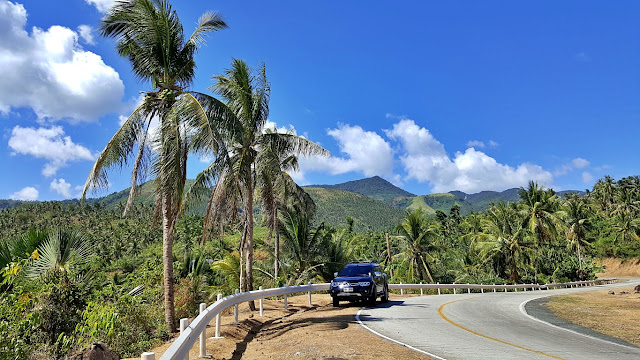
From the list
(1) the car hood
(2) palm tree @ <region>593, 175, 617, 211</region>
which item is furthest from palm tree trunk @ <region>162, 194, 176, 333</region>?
(2) palm tree @ <region>593, 175, 617, 211</region>

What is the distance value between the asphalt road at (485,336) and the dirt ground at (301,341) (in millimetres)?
688

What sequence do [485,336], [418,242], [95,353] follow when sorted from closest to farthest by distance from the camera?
[95,353] → [485,336] → [418,242]

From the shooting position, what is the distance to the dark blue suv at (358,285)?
1641 centimetres

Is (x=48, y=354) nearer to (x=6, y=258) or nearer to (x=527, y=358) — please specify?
(x=6, y=258)

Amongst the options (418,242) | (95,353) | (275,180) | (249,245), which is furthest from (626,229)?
(95,353)

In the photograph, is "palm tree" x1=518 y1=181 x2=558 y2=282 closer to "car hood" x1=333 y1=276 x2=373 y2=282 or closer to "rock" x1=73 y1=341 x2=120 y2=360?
"car hood" x1=333 y1=276 x2=373 y2=282

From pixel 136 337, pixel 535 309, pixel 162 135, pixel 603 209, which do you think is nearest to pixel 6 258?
pixel 136 337

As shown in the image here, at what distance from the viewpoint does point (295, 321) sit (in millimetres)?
12961

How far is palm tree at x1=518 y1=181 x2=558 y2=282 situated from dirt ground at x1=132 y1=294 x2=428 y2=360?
40.8m

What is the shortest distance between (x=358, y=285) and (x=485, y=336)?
21.5 ft

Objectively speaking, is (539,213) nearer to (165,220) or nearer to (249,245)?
(249,245)

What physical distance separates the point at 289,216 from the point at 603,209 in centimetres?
9486

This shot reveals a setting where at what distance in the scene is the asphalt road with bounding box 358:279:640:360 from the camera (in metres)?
8.40

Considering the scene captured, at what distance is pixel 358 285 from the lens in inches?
648
